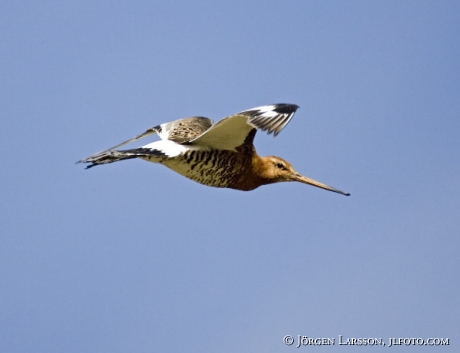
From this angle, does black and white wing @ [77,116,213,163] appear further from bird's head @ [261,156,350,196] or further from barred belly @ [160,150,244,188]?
bird's head @ [261,156,350,196]

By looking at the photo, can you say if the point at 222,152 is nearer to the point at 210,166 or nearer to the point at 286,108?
the point at 210,166

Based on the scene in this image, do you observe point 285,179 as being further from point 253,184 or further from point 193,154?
point 193,154

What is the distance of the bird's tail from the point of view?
443 inches

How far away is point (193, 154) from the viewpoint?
11836 millimetres

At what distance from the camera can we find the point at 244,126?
37.5 ft

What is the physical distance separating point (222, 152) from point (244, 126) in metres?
0.69

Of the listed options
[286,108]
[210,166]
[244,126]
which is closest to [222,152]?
[210,166]

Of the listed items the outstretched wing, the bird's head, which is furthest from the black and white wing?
the bird's head

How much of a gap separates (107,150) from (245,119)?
1.89 metres

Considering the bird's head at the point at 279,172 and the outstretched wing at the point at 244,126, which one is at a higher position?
the outstretched wing at the point at 244,126

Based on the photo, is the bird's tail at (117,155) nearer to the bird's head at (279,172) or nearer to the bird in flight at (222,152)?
the bird in flight at (222,152)

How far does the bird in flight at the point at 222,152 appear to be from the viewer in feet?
36.4

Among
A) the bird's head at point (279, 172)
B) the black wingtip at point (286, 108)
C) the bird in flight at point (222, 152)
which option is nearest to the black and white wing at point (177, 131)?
the bird in flight at point (222, 152)

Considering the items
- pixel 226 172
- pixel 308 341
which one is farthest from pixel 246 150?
pixel 308 341
